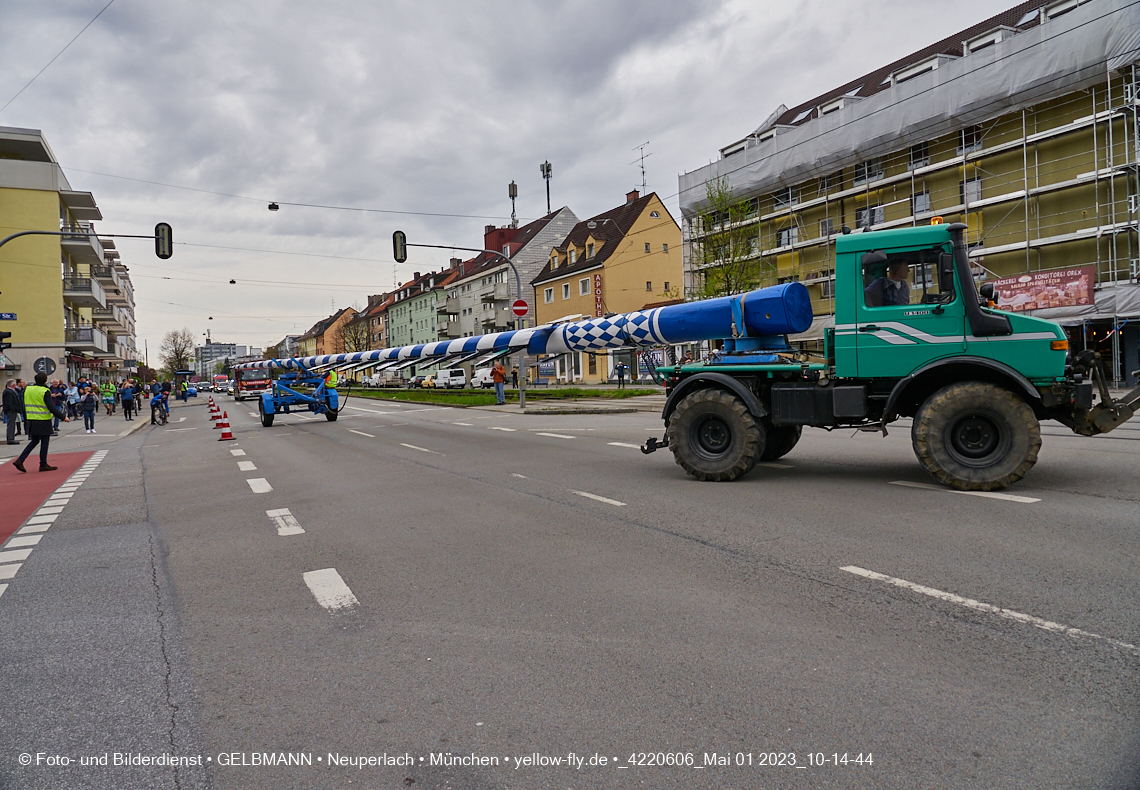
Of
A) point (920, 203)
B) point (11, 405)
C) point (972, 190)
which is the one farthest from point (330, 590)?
point (920, 203)

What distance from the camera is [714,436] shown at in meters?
9.35

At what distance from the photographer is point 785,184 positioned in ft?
137

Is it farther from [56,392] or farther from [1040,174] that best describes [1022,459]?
[56,392]

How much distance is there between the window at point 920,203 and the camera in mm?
35500

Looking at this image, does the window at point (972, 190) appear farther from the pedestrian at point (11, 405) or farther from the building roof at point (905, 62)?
the pedestrian at point (11, 405)

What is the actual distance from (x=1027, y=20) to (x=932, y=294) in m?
34.4

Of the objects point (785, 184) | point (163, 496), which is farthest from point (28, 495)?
point (785, 184)

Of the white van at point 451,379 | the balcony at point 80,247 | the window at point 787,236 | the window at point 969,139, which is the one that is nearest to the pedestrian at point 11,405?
the balcony at point 80,247

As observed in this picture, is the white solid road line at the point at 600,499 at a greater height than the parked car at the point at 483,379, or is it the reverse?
the parked car at the point at 483,379

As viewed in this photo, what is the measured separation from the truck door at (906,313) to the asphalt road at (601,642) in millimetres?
1435

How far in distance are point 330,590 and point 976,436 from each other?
6.44 m

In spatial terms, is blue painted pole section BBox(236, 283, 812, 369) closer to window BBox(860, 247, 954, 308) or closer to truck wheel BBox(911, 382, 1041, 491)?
window BBox(860, 247, 954, 308)

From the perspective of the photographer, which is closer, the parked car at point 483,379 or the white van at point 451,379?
the parked car at point 483,379

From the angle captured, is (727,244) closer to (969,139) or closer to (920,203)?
(920,203)
